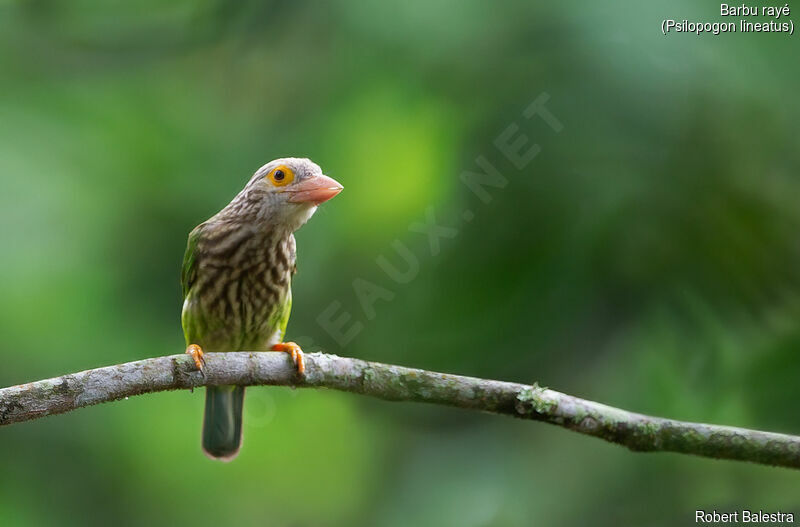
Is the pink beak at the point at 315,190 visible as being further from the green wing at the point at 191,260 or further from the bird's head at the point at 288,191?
the green wing at the point at 191,260

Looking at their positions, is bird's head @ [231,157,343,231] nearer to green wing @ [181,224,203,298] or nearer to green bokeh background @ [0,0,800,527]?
green wing @ [181,224,203,298]

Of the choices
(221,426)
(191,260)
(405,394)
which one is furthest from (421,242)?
(405,394)

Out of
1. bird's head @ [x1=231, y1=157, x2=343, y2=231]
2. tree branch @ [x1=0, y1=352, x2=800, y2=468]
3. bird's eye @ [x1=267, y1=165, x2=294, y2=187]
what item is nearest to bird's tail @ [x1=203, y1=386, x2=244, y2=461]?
bird's head @ [x1=231, y1=157, x2=343, y2=231]

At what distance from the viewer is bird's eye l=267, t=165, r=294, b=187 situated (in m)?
3.62

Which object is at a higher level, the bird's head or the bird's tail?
the bird's head

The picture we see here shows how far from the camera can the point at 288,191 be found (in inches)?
142

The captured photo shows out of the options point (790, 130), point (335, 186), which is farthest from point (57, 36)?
point (790, 130)

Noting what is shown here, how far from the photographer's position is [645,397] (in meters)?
4.22

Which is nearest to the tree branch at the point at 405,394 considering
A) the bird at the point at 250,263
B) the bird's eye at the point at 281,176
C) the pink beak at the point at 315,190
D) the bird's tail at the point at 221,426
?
the bird at the point at 250,263

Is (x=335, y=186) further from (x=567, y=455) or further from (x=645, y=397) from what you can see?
(x=567, y=455)

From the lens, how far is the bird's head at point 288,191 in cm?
351

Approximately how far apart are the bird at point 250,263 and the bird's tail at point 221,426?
372 millimetres

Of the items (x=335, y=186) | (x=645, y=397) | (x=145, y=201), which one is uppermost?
(x=145, y=201)

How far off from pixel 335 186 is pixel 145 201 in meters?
1.85
